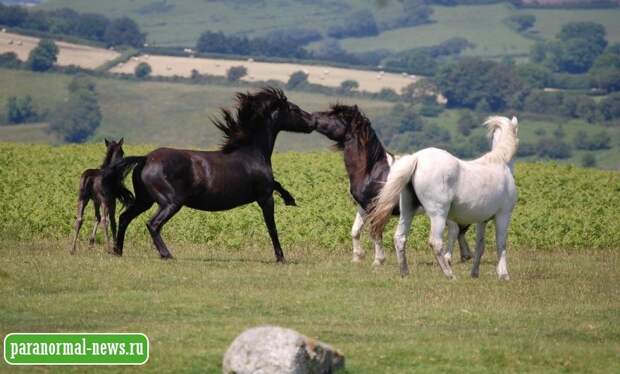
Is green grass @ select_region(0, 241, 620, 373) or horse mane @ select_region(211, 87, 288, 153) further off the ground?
horse mane @ select_region(211, 87, 288, 153)

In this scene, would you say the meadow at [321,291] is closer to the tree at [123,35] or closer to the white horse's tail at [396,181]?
the white horse's tail at [396,181]

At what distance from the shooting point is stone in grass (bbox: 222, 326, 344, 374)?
12.9m

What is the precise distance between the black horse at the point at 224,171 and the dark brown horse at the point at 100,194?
0.37 m

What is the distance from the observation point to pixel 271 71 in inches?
6235

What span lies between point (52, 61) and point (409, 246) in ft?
428

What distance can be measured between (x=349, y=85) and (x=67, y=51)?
36.3 meters

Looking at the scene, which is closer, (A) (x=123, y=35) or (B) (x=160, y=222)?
(B) (x=160, y=222)

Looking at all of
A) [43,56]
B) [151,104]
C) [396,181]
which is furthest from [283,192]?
[43,56]

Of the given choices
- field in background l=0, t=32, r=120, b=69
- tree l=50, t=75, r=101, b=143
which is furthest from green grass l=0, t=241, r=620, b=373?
field in background l=0, t=32, r=120, b=69

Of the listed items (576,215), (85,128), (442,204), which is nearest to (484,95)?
(85,128)

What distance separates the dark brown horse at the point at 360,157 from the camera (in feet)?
73.8

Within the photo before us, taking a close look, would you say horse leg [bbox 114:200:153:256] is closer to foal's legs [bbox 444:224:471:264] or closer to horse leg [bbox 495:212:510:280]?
foal's legs [bbox 444:224:471:264]

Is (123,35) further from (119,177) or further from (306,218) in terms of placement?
(119,177)

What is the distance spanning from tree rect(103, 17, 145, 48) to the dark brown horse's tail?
165470 millimetres
